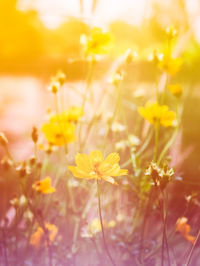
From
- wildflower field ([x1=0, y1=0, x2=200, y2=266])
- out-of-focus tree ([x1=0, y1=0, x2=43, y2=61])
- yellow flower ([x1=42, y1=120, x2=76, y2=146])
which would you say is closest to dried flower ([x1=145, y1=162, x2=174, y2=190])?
wildflower field ([x1=0, y1=0, x2=200, y2=266])

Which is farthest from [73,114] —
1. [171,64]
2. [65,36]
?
[65,36]

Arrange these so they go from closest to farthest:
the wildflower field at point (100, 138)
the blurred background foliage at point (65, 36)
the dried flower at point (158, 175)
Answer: the dried flower at point (158, 175) < the wildflower field at point (100, 138) < the blurred background foliage at point (65, 36)

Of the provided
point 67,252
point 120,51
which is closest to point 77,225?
point 67,252

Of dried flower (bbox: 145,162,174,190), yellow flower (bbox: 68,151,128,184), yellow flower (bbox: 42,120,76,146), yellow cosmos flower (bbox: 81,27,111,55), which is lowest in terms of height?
dried flower (bbox: 145,162,174,190)

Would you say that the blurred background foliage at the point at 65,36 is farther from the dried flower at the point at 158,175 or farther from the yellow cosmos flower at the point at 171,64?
the dried flower at the point at 158,175

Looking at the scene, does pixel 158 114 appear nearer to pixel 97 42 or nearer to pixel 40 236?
pixel 97 42

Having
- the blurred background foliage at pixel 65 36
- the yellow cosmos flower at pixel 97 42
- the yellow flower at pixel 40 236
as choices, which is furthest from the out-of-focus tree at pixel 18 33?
the yellow flower at pixel 40 236

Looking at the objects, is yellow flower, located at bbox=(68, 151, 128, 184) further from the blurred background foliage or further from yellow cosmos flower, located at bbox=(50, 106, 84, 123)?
the blurred background foliage
